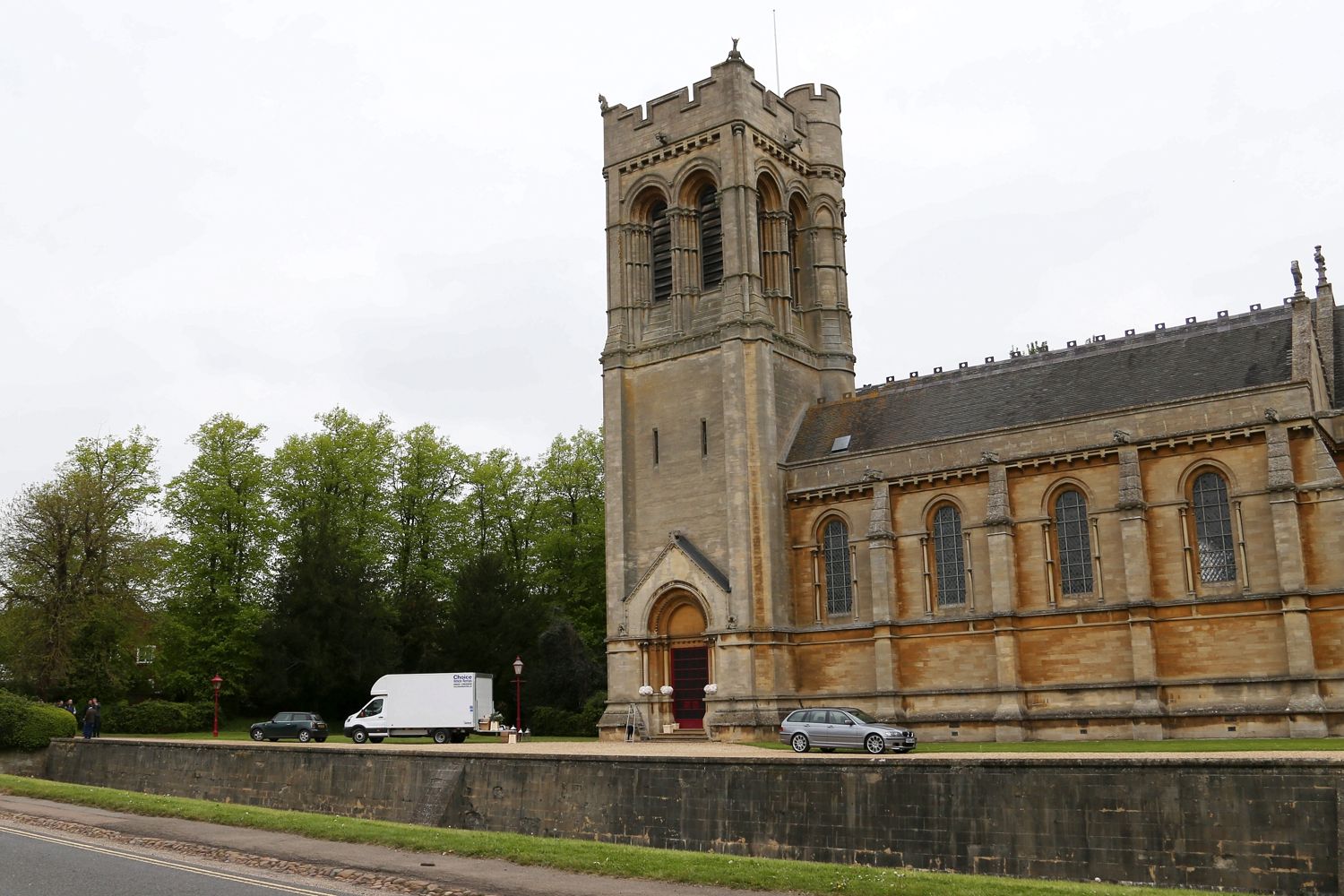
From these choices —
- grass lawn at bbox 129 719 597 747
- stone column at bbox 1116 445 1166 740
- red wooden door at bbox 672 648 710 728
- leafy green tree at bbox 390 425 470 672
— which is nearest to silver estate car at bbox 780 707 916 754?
stone column at bbox 1116 445 1166 740

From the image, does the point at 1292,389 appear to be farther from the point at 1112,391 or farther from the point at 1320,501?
the point at 1112,391

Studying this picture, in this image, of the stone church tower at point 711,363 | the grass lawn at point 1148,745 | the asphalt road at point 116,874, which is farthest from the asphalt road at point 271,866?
the stone church tower at point 711,363

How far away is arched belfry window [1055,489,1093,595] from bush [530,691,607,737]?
2007cm

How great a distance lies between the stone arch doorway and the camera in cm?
4225

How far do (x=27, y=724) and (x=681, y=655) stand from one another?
22901 mm

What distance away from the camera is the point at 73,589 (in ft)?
168

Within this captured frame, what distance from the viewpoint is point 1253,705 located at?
32.2 metres

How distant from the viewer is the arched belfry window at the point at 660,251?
46.9 metres

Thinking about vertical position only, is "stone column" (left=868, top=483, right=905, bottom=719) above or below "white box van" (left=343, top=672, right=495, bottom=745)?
above

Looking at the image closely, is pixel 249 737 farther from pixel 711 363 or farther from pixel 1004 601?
pixel 1004 601

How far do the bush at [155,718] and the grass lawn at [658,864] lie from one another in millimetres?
29090

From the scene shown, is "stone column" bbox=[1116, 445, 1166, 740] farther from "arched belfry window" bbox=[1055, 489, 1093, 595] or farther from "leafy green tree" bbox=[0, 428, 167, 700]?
"leafy green tree" bbox=[0, 428, 167, 700]

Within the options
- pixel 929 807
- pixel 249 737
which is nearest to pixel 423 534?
pixel 249 737

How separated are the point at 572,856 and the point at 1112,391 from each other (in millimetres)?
25853
